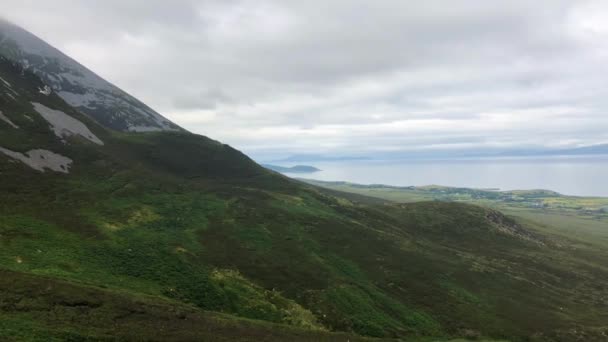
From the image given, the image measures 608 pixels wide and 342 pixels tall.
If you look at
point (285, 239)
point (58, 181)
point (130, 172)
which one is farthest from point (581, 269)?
point (58, 181)

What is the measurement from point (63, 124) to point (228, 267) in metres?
72.7

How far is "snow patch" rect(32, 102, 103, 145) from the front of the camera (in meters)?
89.9

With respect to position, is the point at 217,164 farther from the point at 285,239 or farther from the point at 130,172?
the point at 285,239

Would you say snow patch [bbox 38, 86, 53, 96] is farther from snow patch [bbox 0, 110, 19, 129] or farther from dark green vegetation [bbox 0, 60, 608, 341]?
snow patch [bbox 0, 110, 19, 129]

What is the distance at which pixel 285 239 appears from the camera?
71.2 meters

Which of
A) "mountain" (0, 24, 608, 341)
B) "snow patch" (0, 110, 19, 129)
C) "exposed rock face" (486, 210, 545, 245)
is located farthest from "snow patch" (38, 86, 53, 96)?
"exposed rock face" (486, 210, 545, 245)

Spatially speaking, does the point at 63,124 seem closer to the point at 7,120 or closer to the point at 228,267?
the point at 7,120

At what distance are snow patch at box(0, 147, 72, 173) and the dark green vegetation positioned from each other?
231 cm

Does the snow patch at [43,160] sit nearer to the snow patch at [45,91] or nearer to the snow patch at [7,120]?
the snow patch at [7,120]

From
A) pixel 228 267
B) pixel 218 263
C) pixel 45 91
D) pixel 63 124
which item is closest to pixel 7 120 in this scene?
pixel 63 124

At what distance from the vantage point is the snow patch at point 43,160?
67025mm

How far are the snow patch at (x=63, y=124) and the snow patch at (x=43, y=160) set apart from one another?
44.1 ft

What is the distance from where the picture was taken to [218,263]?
5412 centimetres

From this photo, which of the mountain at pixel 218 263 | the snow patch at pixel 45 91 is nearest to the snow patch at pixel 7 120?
the mountain at pixel 218 263
